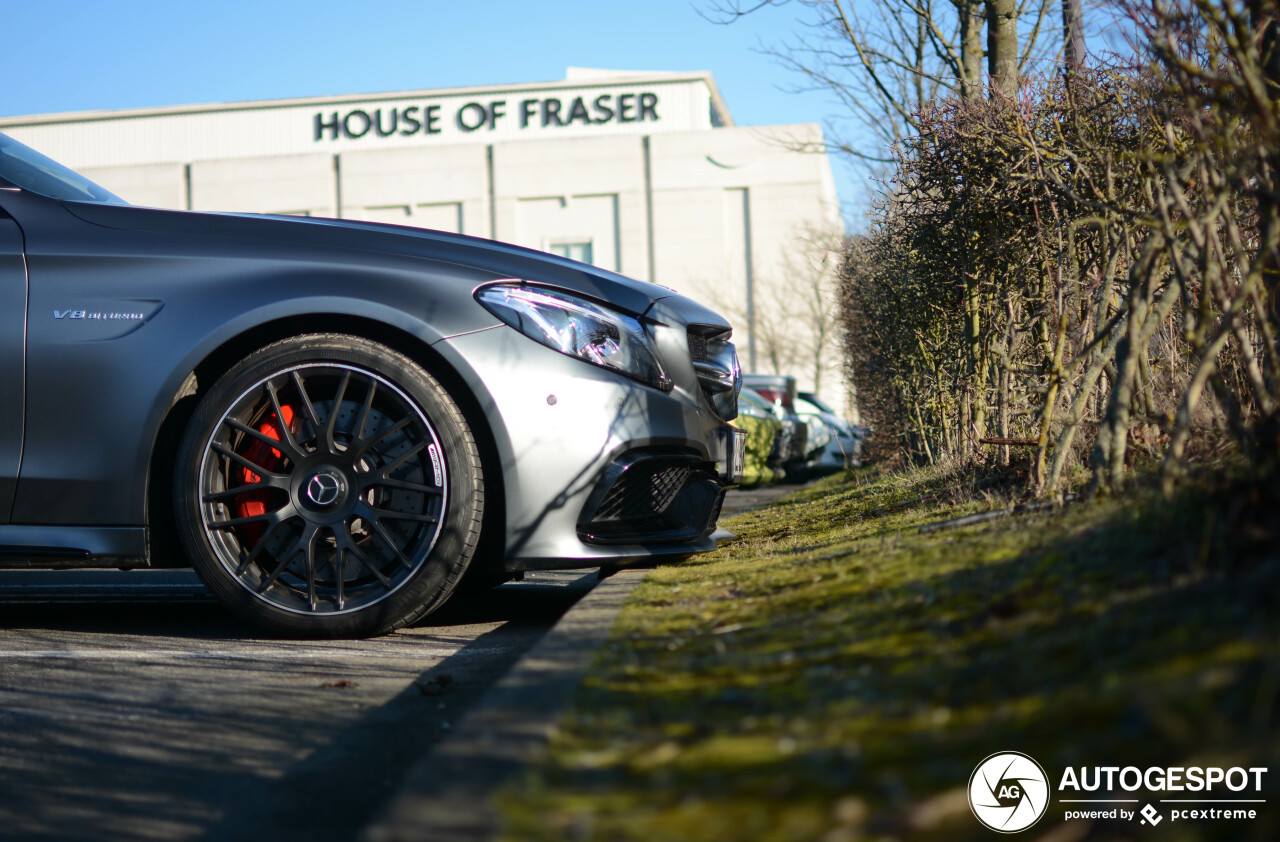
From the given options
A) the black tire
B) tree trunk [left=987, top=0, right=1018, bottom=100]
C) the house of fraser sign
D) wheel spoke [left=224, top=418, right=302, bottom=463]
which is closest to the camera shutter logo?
the black tire

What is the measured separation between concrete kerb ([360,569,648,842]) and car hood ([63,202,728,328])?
1534 mm

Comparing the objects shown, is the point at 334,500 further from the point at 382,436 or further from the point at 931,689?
the point at 931,689

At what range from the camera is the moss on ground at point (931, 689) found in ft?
4.71

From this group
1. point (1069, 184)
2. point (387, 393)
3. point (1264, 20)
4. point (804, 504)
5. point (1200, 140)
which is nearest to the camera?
point (1264, 20)

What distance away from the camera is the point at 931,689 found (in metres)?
1.86


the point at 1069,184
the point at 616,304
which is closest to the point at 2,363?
the point at 616,304

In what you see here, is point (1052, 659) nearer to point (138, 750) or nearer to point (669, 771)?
point (669, 771)

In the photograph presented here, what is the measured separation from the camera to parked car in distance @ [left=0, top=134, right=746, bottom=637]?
11.7 ft

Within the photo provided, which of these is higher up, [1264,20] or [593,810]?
[1264,20]

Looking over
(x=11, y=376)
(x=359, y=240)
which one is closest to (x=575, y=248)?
(x=359, y=240)

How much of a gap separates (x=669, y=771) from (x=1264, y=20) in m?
2.38

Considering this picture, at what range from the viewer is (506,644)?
367cm

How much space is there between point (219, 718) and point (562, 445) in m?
1.29

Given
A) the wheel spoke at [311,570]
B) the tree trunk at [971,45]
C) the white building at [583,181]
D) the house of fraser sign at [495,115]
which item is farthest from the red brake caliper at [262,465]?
the house of fraser sign at [495,115]
